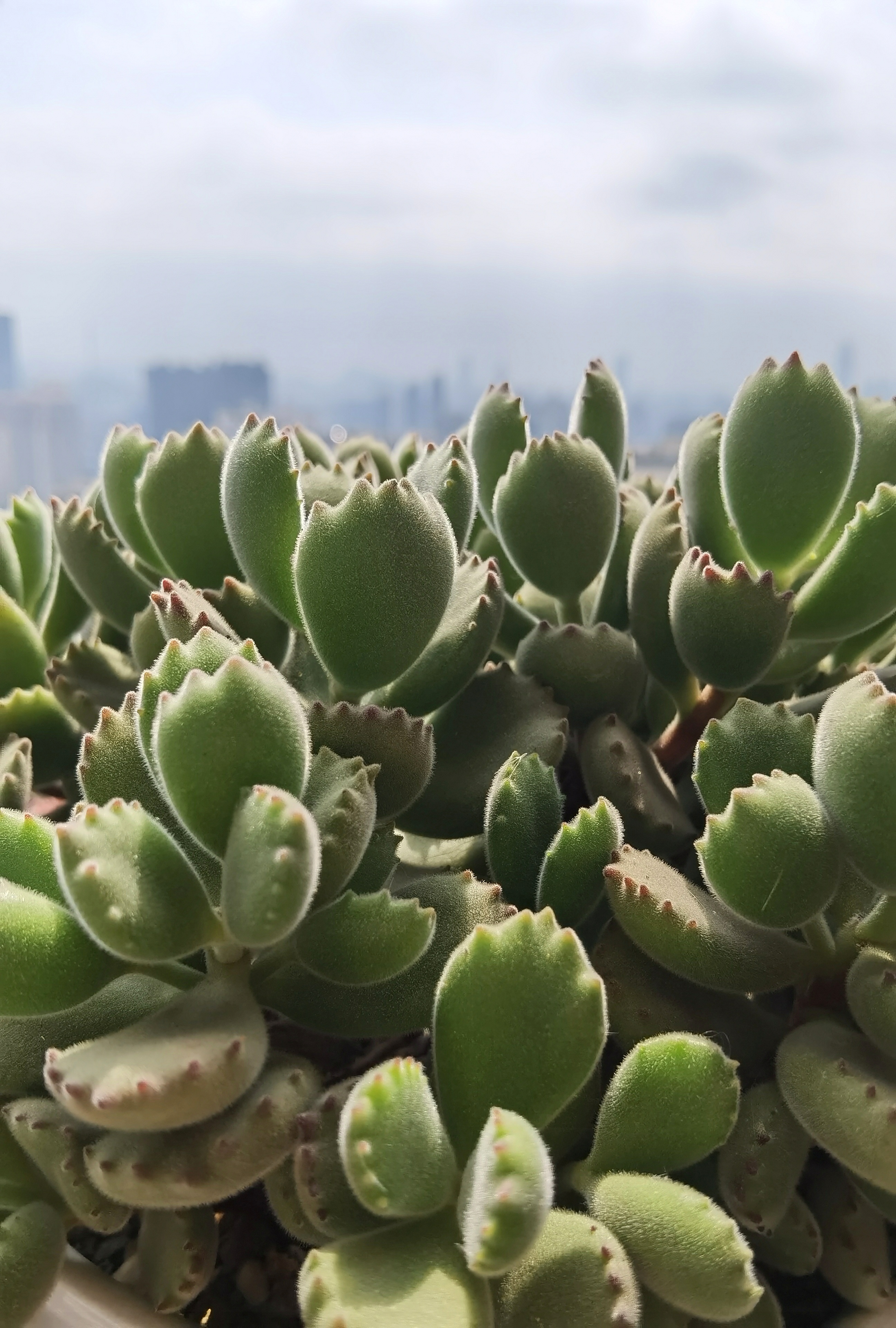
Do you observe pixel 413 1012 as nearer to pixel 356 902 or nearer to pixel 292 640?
pixel 356 902

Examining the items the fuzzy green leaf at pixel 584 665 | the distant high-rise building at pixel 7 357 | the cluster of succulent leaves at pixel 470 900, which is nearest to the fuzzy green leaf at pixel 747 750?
the cluster of succulent leaves at pixel 470 900

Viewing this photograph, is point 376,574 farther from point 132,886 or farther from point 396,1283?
point 396,1283

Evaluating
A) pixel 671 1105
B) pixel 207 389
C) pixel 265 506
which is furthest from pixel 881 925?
pixel 207 389

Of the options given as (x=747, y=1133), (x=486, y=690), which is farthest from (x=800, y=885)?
(x=486, y=690)

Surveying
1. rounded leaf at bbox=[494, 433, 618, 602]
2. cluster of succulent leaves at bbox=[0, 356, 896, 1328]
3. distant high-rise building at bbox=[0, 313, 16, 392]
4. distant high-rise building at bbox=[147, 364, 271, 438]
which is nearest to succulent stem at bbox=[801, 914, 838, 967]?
cluster of succulent leaves at bbox=[0, 356, 896, 1328]

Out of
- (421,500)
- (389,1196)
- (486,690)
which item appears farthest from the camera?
(486,690)

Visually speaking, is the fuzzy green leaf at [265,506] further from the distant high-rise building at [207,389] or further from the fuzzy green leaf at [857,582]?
the distant high-rise building at [207,389]
